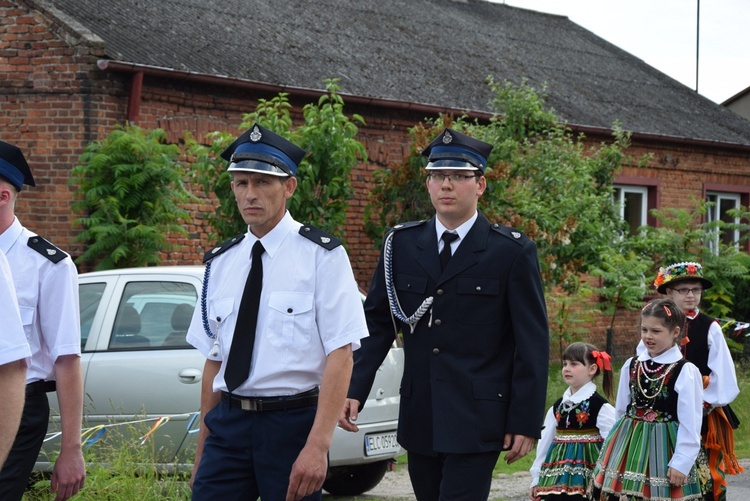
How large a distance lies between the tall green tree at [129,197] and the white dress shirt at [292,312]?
8058 mm

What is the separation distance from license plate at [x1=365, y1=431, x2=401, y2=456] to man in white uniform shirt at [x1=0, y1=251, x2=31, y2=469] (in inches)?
193

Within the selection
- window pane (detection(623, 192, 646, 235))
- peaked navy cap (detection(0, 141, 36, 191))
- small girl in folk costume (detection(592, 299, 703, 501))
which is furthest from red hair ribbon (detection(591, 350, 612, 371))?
window pane (detection(623, 192, 646, 235))

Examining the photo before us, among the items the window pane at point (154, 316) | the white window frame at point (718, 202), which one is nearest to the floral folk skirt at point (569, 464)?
the window pane at point (154, 316)

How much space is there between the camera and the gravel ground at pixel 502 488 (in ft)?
28.4

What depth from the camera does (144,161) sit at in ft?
41.2

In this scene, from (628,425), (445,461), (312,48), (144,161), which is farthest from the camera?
(312,48)

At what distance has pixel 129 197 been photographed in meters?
12.5

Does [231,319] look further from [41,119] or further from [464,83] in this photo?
[464,83]

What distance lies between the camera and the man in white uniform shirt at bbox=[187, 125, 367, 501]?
416 centimetres

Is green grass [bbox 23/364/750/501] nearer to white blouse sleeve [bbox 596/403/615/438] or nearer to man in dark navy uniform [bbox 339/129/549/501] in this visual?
man in dark navy uniform [bbox 339/129/549/501]

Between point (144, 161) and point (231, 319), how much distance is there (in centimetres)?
A: 850

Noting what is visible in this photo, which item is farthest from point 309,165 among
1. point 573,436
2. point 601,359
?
point 573,436

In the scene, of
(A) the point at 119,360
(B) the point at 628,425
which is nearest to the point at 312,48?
(A) the point at 119,360

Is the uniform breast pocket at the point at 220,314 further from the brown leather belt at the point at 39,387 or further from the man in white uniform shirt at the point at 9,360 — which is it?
the man in white uniform shirt at the point at 9,360
